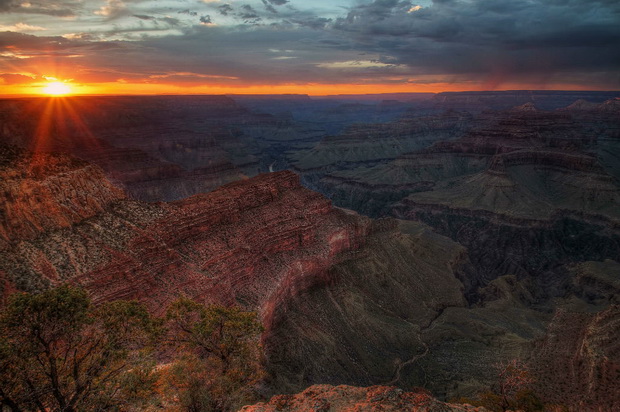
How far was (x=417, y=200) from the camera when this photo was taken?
127750 millimetres

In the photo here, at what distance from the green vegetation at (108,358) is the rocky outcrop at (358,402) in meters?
3.64

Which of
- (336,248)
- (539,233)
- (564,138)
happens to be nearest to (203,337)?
(336,248)

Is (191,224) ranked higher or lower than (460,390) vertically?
higher

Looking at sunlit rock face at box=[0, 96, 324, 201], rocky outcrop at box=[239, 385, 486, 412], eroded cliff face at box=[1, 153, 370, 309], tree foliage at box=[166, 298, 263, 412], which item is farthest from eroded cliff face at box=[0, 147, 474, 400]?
sunlit rock face at box=[0, 96, 324, 201]

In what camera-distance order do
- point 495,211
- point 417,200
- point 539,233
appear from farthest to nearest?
1. point 417,200
2. point 495,211
3. point 539,233

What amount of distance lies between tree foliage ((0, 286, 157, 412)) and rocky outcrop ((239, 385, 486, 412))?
6834mm

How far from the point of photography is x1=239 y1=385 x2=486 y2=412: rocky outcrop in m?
19.6

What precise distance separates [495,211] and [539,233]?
42.8ft

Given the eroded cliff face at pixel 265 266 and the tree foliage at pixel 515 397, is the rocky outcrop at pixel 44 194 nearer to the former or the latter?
the eroded cliff face at pixel 265 266

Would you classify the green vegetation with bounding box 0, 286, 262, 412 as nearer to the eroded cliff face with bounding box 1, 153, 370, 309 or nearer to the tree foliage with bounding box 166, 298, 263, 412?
the tree foliage with bounding box 166, 298, 263, 412

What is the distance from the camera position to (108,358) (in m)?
19.8

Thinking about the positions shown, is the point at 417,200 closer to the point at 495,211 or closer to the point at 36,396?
the point at 495,211

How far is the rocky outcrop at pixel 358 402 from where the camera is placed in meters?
19.6

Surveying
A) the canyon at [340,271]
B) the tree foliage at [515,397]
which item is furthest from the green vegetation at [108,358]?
the tree foliage at [515,397]
